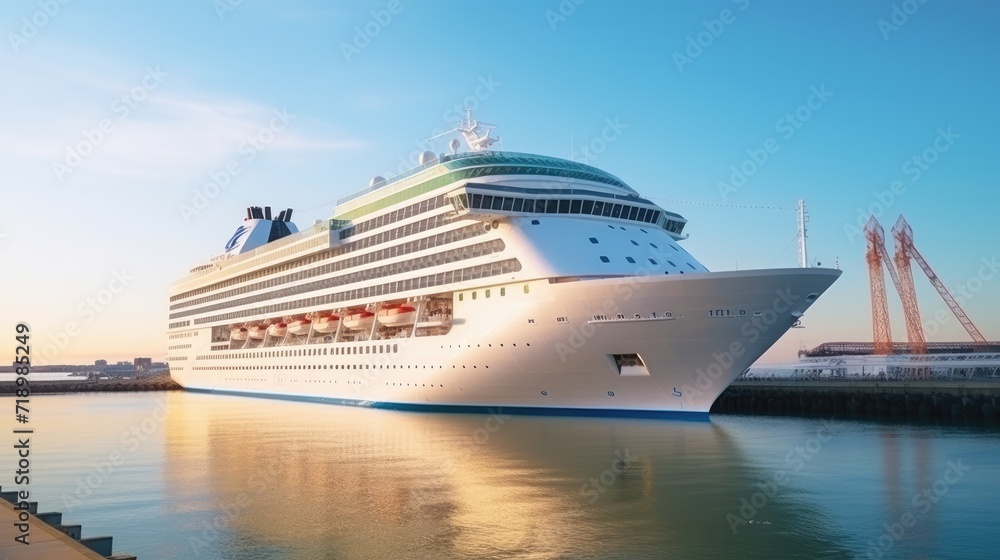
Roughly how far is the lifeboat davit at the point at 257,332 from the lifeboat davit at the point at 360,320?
18.0 metres

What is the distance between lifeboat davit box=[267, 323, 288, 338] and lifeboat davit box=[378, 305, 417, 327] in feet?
58.0

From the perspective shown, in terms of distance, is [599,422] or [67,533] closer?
[67,533]

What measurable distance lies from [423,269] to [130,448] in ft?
52.7

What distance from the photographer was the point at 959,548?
1304 cm

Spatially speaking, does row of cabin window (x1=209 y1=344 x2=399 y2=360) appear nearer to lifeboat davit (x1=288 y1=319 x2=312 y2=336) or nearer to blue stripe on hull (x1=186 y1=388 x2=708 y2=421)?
lifeboat davit (x1=288 y1=319 x2=312 y2=336)

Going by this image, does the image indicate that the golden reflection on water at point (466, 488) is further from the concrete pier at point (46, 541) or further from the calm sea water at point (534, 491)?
the concrete pier at point (46, 541)

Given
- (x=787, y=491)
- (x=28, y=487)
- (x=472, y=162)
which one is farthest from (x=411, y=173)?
(x=787, y=491)

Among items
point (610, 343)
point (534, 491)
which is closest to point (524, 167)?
point (610, 343)

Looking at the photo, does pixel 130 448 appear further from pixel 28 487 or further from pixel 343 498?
pixel 343 498

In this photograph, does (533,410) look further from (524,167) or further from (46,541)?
(46,541)

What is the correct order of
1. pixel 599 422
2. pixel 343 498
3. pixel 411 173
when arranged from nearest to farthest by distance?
pixel 343 498, pixel 599 422, pixel 411 173

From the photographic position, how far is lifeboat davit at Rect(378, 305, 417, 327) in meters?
39.6

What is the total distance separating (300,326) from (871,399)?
36391 mm

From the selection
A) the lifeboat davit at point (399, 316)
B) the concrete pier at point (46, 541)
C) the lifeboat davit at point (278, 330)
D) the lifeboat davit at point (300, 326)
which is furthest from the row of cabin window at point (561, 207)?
the lifeboat davit at point (278, 330)
